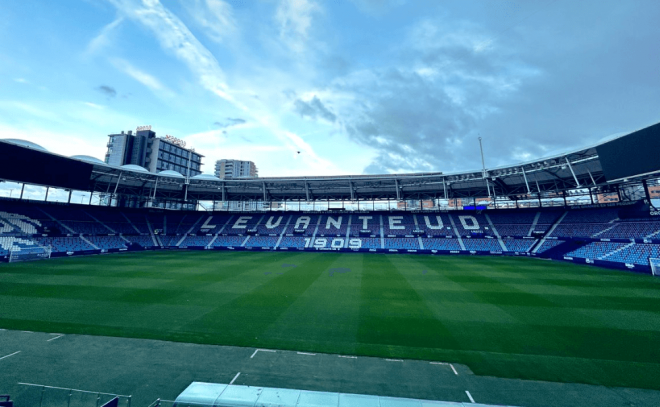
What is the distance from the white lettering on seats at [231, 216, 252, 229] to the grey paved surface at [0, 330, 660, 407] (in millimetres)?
41637

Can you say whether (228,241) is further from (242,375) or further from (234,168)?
(234,168)

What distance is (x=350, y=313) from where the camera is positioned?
13.6 meters

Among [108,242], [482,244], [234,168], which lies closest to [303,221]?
[108,242]

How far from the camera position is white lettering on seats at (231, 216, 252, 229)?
168 ft

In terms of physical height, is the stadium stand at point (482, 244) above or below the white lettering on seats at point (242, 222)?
below

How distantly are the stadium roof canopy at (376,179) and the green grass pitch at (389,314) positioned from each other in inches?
431

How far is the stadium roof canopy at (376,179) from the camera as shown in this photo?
941 inches

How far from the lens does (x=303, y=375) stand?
809 cm

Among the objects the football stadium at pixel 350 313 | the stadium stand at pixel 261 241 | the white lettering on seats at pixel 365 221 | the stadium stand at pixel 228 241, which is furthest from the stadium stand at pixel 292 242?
the white lettering on seats at pixel 365 221

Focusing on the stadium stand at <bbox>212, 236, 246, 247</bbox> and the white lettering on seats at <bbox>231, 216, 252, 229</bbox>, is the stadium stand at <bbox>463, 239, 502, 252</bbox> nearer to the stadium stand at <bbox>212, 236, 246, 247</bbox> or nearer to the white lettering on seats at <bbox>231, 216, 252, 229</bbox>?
the stadium stand at <bbox>212, 236, 246, 247</bbox>

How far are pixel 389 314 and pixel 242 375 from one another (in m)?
7.76

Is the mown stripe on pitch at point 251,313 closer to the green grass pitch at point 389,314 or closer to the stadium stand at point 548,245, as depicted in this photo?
the green grass pitch at point 389,314

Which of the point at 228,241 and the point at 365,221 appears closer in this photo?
the point at 228,241

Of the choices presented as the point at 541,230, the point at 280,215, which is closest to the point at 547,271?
the point at 541,230
